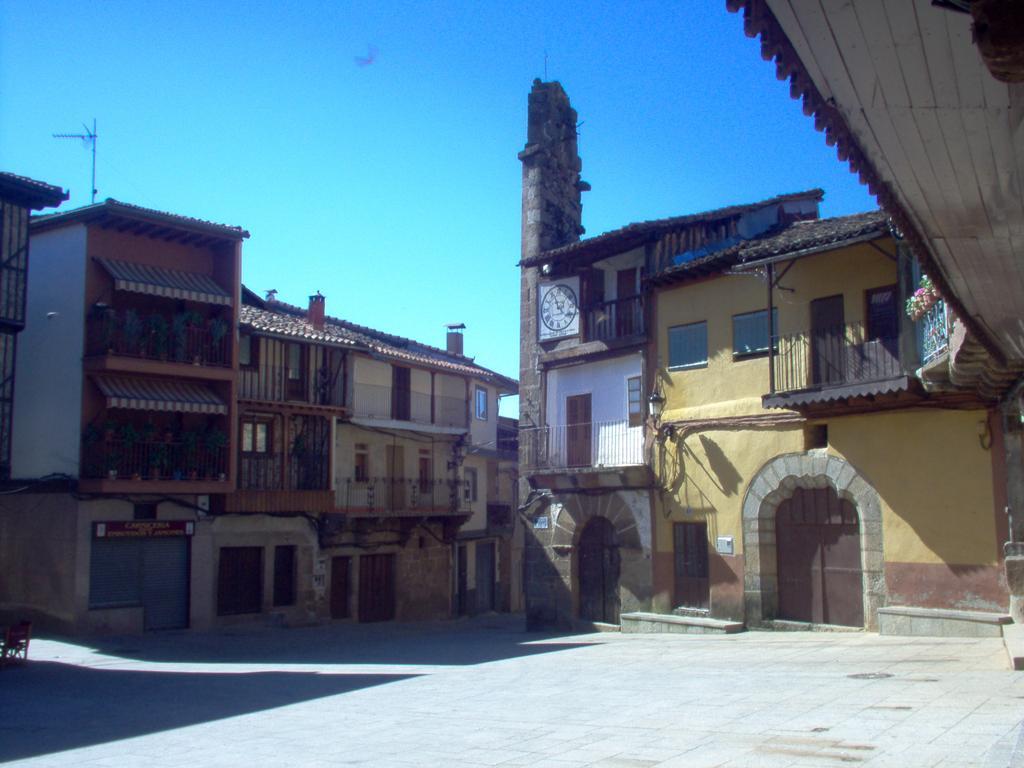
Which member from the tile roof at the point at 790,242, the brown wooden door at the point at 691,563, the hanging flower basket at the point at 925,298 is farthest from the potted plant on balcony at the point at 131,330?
the hanging flower basket at the point at 925,298

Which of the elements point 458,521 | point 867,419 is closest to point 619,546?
point 867,419

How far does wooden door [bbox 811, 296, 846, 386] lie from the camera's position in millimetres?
16797

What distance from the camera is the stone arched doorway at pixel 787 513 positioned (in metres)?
16.5

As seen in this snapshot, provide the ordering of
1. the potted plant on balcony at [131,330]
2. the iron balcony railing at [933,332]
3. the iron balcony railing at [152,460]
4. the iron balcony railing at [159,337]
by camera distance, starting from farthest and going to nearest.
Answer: the potted plant on balcony at [131,330]
the iron balcony railing at [159,337]
the iron balcony railing at [152,460]
the iron balcony railing at [933,332]

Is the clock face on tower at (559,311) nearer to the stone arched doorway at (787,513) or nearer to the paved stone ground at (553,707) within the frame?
the stone arched doorway at (787,513)

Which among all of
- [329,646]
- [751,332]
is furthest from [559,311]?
[329,646]

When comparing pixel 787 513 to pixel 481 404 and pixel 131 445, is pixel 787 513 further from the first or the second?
pixel 481 404

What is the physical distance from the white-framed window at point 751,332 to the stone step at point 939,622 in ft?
17.6

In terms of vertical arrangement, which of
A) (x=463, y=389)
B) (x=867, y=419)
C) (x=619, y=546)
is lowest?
(x=619, y=546)

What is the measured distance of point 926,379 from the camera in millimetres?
13602

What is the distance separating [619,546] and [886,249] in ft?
27.3

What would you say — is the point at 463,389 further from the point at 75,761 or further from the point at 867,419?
the point at 75,761

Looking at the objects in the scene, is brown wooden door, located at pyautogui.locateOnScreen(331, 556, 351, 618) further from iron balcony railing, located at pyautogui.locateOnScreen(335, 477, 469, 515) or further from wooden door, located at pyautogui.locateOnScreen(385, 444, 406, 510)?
wooden door, located at pyautogui.locateOnScreen(385, 444, 406, 510)

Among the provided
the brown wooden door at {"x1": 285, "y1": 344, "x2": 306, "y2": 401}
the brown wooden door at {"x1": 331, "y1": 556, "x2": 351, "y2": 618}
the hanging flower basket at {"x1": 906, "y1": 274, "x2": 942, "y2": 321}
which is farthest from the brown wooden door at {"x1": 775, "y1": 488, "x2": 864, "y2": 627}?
the brown wooden door at {"x1": 285, "y1": 344, "x2": 306, "y2": 401}
